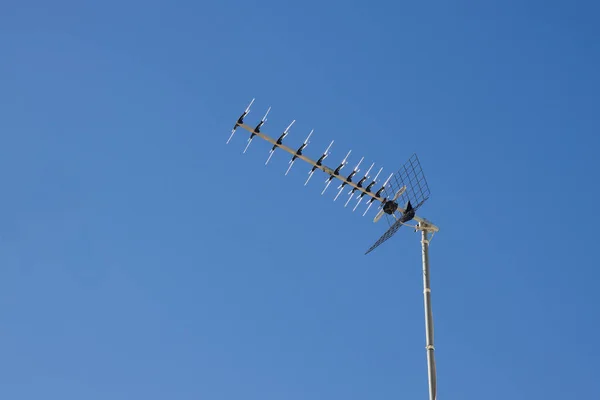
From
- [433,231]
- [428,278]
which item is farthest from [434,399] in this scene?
[433,231]

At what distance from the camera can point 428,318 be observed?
24141mm

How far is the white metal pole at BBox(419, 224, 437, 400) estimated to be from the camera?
22750mm

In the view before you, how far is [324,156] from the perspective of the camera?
29.7 metres

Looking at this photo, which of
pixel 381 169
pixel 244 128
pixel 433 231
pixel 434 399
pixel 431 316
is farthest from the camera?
pixel 381 169

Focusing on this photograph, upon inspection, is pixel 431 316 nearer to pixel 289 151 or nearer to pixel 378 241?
pixel 378 241

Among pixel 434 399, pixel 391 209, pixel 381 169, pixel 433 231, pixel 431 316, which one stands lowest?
pixel 434 399

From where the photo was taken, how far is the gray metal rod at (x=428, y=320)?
2275 cm

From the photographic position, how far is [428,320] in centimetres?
2408

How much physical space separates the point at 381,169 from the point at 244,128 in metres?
5.42

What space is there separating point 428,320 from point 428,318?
8cm

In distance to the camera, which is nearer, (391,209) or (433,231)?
Answer: (433,231)

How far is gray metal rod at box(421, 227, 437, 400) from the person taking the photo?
22.8 metres

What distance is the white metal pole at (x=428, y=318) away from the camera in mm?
22750

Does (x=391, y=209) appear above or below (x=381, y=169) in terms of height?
below
